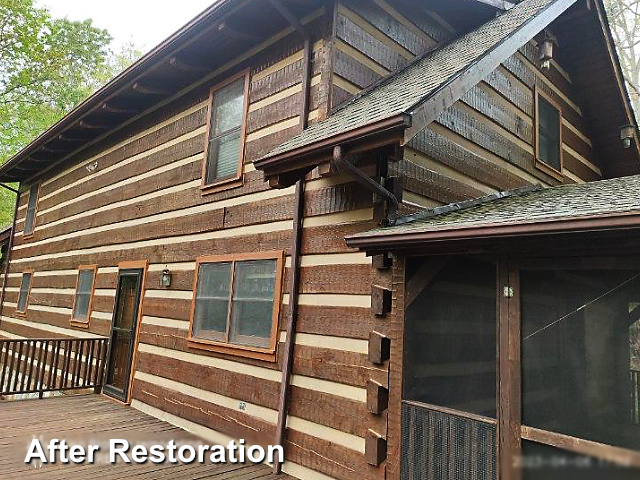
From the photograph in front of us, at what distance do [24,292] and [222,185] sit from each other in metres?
9.15

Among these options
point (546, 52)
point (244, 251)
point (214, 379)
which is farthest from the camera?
point (546, 52)

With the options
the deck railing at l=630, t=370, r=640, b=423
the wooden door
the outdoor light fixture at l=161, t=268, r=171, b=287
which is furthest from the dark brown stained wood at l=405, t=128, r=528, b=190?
the wooden door

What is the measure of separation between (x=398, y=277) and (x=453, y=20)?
4358 millimetres

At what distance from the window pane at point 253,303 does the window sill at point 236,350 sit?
0.07m

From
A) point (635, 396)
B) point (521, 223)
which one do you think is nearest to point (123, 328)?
point (521, 223)

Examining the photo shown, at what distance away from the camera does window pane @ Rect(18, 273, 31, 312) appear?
11.7 metres

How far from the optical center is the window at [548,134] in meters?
6.72

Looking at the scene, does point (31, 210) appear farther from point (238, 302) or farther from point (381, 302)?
point (381, 302)

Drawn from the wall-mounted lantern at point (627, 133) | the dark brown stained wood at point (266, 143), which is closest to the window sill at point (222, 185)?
the dark brown stained wood at point (266, 143)

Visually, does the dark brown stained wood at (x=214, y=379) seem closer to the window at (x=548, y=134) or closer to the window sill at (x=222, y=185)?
the window sill at (x=222, y=185)

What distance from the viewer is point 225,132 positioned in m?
6.05

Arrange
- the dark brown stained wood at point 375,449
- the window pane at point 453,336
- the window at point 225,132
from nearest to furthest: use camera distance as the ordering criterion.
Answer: the window pane at point 453,336
the dark brown stained wood at point 375,449
the window at point 225,132

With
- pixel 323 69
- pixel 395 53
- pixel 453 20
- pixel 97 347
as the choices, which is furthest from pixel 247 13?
pixel 97 347

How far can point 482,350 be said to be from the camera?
2979mm
